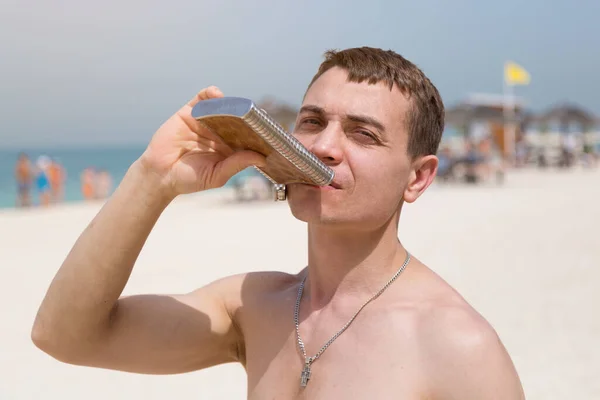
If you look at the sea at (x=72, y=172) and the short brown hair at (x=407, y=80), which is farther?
the sea at (x=72, y=172)

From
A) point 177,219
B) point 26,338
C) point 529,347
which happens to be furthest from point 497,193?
point 26,338

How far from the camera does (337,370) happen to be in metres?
2.01

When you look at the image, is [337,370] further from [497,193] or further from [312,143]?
[497,193]

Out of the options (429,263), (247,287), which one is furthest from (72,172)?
(247,287)

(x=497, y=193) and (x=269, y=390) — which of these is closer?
(x=269, y=390)

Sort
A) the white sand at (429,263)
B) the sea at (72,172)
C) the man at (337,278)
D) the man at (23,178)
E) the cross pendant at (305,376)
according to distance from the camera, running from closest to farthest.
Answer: the man at (337,278) → the cross pendant at (305,376) → the white sand at (429,263) → the man at (23,178) → the sea at (72,172)

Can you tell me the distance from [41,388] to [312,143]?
462 centimetres

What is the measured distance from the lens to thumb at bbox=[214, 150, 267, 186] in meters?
1.91

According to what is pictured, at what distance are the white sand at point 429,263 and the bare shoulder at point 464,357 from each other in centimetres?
375

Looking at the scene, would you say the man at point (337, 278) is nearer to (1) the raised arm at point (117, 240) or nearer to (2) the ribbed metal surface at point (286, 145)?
(1) the raised arm at point (117, 240)

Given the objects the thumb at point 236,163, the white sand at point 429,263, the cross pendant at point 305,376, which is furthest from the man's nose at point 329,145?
the white sand at point 429,263

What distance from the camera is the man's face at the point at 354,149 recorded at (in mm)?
1930

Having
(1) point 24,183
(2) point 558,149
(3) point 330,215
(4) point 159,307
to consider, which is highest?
(3) point 330,215

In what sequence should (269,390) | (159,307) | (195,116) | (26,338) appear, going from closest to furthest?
(195,116) → (269,390) → (159,307) → (26,338)
